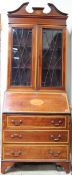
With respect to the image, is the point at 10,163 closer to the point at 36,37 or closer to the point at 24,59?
the point at 24,59

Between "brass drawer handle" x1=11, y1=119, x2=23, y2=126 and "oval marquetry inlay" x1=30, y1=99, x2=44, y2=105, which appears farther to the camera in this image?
"oval marquetry inlay" x1=30, y1=99, x2=44, y2=105

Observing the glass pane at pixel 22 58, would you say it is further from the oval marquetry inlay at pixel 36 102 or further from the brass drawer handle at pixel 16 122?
the brass drawer handle at pixel 16 122

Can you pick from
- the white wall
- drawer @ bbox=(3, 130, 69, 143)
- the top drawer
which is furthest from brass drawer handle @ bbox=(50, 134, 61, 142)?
the white wall

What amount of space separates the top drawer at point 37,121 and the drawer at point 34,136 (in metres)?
0.06

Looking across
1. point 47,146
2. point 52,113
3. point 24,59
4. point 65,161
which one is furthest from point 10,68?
point 65,161

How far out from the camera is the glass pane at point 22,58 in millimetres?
3449

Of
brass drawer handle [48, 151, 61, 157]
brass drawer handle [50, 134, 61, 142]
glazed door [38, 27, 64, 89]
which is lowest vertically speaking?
brass drawer handle [48, 151, 61, 157]

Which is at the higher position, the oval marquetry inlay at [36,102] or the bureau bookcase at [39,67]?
the bureau bookcase at [39,67]

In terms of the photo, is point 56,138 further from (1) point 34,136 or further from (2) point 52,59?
(2) point 52,59

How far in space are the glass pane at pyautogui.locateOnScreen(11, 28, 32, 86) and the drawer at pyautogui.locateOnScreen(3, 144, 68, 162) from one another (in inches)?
33.1

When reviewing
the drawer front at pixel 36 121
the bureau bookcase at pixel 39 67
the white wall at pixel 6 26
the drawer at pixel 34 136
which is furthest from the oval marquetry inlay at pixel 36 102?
the white wall at pixel 6 26

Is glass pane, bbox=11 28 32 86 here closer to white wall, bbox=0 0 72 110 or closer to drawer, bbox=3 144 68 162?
white wall, bbox=0 0 72 110

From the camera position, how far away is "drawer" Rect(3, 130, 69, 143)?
3.10 meters

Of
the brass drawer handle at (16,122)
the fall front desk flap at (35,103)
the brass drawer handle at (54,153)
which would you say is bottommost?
the brass drawer handle at (54,153)
